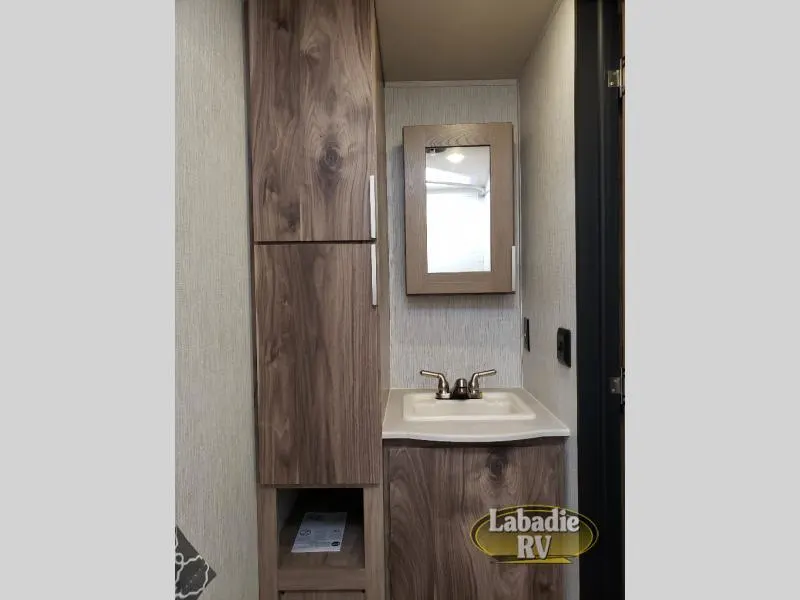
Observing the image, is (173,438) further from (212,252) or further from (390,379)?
(390,379)

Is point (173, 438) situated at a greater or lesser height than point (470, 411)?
greater

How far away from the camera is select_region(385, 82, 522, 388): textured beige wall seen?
2.40 metres

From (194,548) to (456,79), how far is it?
2.08m

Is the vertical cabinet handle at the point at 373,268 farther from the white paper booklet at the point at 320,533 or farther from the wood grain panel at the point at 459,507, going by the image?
the white paper booklet at the point at 320,533

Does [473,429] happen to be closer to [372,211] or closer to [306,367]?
[306,367]

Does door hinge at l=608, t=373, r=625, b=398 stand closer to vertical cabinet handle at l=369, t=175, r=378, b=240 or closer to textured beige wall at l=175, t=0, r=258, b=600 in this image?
vertical cabinet handle at l=369, t=175, r=378, b=240

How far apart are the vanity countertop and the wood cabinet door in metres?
0.18

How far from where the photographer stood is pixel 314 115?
159 centimetres

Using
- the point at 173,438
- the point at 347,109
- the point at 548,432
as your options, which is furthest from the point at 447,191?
the point at 173,438

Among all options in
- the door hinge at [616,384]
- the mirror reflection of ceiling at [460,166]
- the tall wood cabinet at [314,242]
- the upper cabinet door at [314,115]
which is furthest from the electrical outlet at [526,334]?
the upper cabinet door at [314,115]

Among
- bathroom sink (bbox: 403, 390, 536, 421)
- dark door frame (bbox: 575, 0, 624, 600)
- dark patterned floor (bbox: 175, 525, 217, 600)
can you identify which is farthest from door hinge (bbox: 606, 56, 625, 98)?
dark patterned floor (bbox: 175, 525, 217, 600)

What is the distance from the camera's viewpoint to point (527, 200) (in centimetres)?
226

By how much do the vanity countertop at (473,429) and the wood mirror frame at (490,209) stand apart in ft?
1.94

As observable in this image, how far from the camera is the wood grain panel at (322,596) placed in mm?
1665
